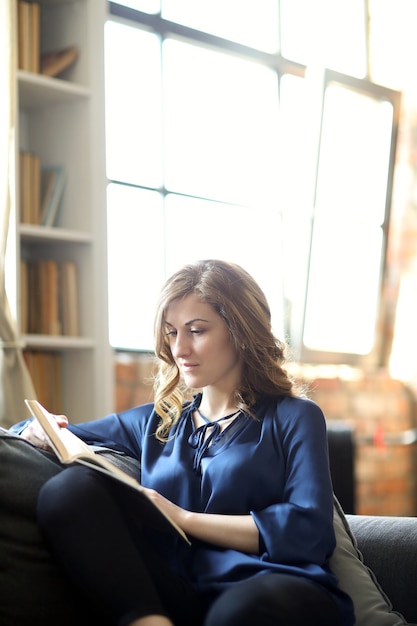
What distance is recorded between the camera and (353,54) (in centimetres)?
481

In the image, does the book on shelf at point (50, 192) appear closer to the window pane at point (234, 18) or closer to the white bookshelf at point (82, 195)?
the white bookshelf at point (82, 195)

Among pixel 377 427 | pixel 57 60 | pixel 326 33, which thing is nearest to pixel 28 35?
pixel 57 60

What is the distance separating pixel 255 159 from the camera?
445cm

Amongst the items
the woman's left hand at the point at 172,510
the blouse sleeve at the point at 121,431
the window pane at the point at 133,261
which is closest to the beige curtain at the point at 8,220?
the window pane at the point at 133,261

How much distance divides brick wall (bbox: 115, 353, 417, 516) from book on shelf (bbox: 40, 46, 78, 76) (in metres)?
1.93

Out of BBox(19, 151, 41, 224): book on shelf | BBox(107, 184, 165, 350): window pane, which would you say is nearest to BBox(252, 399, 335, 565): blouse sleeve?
BBox(19, 151, 41, 224): book on shelf

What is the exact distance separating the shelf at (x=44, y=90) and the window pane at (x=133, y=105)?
52 centimetres

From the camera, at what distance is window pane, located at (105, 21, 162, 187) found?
3.88m

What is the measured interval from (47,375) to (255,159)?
Result: 1.71m

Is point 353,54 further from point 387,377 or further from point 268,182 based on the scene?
point 387,377

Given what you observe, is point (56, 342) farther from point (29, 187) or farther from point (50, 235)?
point (29, 187)

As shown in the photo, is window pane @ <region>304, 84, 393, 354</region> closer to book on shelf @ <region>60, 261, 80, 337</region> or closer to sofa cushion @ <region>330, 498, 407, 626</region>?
book on shelf @ <region>60, 261, 80, 337</region>

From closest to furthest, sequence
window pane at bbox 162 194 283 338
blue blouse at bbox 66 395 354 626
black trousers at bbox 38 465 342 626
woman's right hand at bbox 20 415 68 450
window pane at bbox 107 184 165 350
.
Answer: black trousers at bbox 38 465 342 626
blue blouse at bbox 66 395 354 626
woman's right hand at bbox 20 415 68 450
window pane at bbox 107 184 165 350
window pane at bbox 162 194 283 338

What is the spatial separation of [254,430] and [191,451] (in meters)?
0.15
